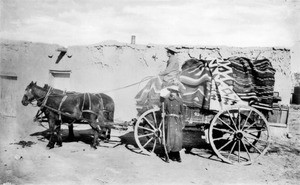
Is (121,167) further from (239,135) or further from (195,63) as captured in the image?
(195,63)

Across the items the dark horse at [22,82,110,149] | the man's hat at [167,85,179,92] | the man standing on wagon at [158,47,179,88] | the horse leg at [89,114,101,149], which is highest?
the man standing on wagon at [158,47,179,88]

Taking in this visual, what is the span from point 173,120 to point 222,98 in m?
1.35

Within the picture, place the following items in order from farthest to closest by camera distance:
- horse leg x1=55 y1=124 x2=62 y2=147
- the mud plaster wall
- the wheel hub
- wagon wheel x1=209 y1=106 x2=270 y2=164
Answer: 1. the mud plaster wall
2. horse leg x1=55 y1=124 x2=62 y2=147
3. the wheel hub
4. wagon wheel x1=209 y1=106 x2=270 y2=164

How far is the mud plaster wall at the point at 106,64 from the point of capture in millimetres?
10680

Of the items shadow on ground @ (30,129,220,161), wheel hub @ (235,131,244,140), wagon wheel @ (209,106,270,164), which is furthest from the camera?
shadow on ground @ (30,129,220,161)

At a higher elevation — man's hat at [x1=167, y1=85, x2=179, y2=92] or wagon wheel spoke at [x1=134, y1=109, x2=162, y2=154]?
man's hat at [x1=167, y1=85, x2=179, y2=92]

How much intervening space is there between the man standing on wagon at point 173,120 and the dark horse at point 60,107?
181cm

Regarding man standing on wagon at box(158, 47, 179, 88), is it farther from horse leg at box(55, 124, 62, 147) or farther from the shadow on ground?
horse leg at box(55, 124, 62, 147)

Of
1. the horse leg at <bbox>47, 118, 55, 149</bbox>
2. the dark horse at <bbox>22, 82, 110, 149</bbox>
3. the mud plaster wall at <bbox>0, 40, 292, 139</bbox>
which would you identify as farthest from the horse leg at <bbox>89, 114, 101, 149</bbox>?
the mud plaster wall at <bbox>0, 40, 292, 139</bbox>

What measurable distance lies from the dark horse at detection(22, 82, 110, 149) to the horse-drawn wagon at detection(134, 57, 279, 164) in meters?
1.41

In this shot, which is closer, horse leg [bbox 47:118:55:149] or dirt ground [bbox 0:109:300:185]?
dirt ground [bbox 0:109:300:185]

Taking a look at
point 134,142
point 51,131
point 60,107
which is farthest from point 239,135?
point 51,131

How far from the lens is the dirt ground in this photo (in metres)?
5.72

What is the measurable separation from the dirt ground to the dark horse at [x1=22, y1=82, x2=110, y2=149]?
624mm
